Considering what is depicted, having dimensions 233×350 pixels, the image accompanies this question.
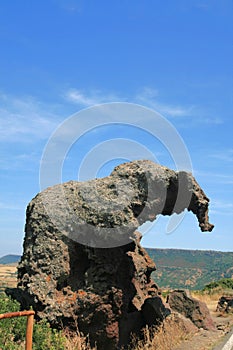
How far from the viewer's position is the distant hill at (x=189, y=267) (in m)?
108

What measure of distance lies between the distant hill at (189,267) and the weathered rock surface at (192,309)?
253 feet

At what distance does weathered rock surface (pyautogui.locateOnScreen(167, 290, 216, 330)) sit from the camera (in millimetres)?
14914

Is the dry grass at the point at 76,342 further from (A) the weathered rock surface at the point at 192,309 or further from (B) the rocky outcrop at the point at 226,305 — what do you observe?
(B) the rocky outcrop at the point at 226,305

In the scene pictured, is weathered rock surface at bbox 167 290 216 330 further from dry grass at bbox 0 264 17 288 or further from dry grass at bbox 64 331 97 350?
dry grass at bbox 0 264 17 288

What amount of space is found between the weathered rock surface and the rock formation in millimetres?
3447

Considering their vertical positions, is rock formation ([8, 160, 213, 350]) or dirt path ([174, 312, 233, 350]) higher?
rock formation ([8, 160, 213, 350])

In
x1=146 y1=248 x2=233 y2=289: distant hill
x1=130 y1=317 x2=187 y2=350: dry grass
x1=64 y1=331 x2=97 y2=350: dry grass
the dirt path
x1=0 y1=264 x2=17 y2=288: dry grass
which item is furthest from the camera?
x1=146 y1=248 x2=233 y2=289: distant hill

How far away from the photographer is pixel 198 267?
13825 centimetres

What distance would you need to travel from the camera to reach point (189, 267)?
13750 cm

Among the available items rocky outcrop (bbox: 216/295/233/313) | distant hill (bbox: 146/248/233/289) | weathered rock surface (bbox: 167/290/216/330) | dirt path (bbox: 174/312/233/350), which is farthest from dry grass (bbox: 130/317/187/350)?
distant hill (bbox: 146/248/233/289)

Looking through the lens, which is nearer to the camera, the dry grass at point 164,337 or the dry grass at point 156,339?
the dry grass at point 156,339

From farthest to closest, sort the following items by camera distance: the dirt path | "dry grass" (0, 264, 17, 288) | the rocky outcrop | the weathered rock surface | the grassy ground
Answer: the rocky outcrop
"dry grass" (0, 264, 17, 288)
the weathered rock surface
the dirt path
the grassy ground

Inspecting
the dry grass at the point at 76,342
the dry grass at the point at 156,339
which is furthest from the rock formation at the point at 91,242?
the dry grass at the point at 156,339

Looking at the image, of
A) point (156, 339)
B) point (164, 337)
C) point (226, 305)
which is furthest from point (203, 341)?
point (226, 305)
